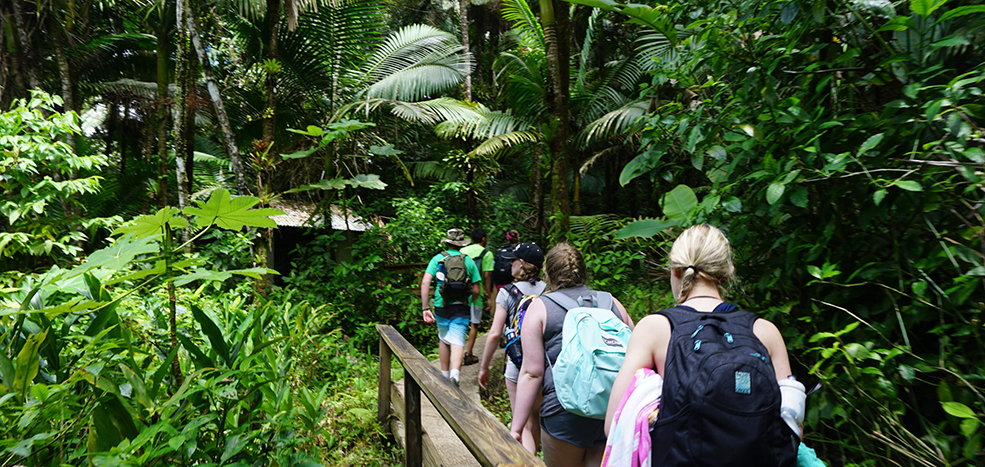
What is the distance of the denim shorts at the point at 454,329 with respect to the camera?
5.01 metres

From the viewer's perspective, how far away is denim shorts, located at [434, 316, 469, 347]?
5.01 metres

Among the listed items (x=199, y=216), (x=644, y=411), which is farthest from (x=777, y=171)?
(x=199, y=216)

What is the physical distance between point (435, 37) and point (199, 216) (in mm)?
11331

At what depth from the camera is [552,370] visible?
239 centimetres

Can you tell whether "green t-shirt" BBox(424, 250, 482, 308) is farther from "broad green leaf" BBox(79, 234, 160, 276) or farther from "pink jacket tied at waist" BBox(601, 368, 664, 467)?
"pink jacket tied at waist" BBox(601, 368, 664, 467)

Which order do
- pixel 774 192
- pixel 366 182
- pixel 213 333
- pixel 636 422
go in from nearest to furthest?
pixel 636 422, pixel 774 192, pixel 213 333, pixel 366 182

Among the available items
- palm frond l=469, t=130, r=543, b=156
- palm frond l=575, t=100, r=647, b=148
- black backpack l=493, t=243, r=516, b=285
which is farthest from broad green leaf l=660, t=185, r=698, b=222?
palm frond l=469, t=130, r=543, b=156

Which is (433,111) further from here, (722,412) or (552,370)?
(722,412)

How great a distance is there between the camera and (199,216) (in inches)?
68.4

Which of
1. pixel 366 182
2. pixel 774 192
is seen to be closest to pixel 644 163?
pixel 774 192

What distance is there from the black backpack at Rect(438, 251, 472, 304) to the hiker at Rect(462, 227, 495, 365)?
330 mm

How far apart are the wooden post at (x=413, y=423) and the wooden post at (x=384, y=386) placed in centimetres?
100

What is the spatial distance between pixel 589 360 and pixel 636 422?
626mm

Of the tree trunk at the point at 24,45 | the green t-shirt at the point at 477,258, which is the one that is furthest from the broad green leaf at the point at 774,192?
the tree trunk at the point at 24,45
